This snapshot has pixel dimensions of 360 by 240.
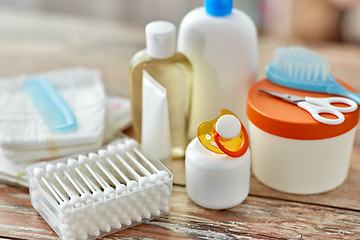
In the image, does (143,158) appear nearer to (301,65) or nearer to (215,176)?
(215,176)

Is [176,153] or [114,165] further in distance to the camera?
[176,153]

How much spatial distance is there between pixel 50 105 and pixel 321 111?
0.40m

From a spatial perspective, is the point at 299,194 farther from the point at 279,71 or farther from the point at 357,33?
the point at 357,33

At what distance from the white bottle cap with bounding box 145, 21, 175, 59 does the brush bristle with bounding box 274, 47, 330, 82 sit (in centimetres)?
16

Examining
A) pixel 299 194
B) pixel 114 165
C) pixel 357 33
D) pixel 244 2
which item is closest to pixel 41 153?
pixel 114 165

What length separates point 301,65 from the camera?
0.63 m

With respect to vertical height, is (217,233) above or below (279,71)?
below

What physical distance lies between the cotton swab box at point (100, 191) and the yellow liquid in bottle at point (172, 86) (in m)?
0.07

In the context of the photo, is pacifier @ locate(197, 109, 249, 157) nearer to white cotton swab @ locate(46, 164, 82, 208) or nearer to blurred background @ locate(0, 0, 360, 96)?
white cotton swab @ locate(46, 164, 82, 208)

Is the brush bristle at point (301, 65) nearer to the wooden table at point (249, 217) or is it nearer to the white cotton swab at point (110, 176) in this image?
the wooden table at point (249, 217)

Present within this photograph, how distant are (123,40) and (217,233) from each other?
2.11 feet

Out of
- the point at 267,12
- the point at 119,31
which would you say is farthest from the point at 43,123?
the point at 267,12

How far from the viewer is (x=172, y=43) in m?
0.61

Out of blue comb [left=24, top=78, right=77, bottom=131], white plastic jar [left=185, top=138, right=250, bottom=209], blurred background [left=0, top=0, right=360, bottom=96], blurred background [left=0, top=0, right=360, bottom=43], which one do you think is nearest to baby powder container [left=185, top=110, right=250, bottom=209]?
white plastic jar [left=185, top=138, right=250, bottom=209]
